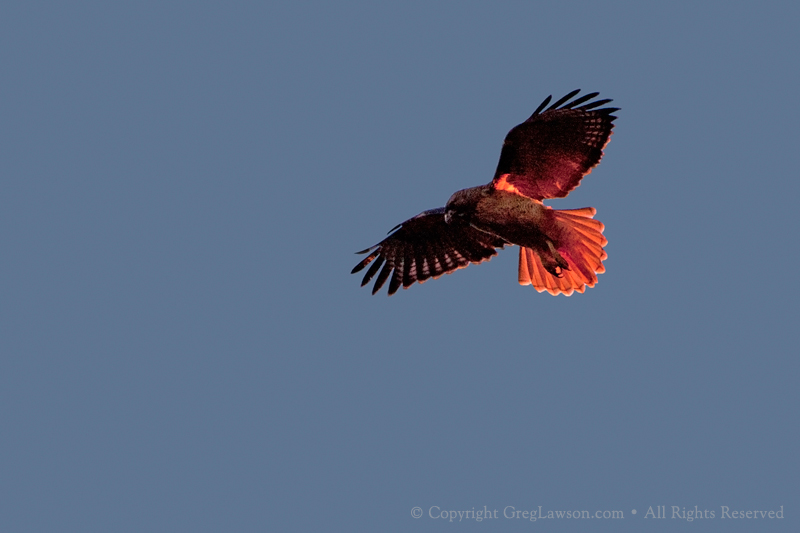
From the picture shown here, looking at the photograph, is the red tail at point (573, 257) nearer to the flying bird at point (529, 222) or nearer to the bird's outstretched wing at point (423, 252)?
the flying bird at point (529, 222)

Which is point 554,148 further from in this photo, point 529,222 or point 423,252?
point 423,252

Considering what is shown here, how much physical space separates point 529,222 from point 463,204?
27.3 inches

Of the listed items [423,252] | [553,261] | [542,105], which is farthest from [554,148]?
[423,252]

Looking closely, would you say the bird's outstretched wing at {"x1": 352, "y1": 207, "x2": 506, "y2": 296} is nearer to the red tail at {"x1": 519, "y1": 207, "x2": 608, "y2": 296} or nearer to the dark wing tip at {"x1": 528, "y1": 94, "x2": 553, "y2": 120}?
the red tail at {"x1": 519, "y1": 207, "x2": 608, "y2": 296}

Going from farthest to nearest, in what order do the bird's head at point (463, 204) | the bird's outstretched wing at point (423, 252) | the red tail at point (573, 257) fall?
1. the bird's outstretched wing at point (423, 252)
2. the red tail at point (573, 257)
3. the bird's head at point (463, 204)

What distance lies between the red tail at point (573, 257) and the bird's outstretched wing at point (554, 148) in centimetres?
31

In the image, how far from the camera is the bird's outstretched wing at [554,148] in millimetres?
9164

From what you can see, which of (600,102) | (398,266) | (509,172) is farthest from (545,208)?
(398,266)

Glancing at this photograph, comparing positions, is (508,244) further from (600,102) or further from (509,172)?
(600,102)

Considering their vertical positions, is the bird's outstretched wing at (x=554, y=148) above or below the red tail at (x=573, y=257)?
above

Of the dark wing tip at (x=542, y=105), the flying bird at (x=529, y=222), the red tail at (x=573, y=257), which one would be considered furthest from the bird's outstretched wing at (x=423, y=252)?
the dark wing tip at (x=542, y=105)

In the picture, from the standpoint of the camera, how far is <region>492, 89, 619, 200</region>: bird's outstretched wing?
30.1 ft

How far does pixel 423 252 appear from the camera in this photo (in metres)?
11.0

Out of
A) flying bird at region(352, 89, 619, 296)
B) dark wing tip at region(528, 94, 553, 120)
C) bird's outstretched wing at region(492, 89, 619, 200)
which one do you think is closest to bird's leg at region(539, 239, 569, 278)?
flying bird at region(352, 89, 619, 296)
